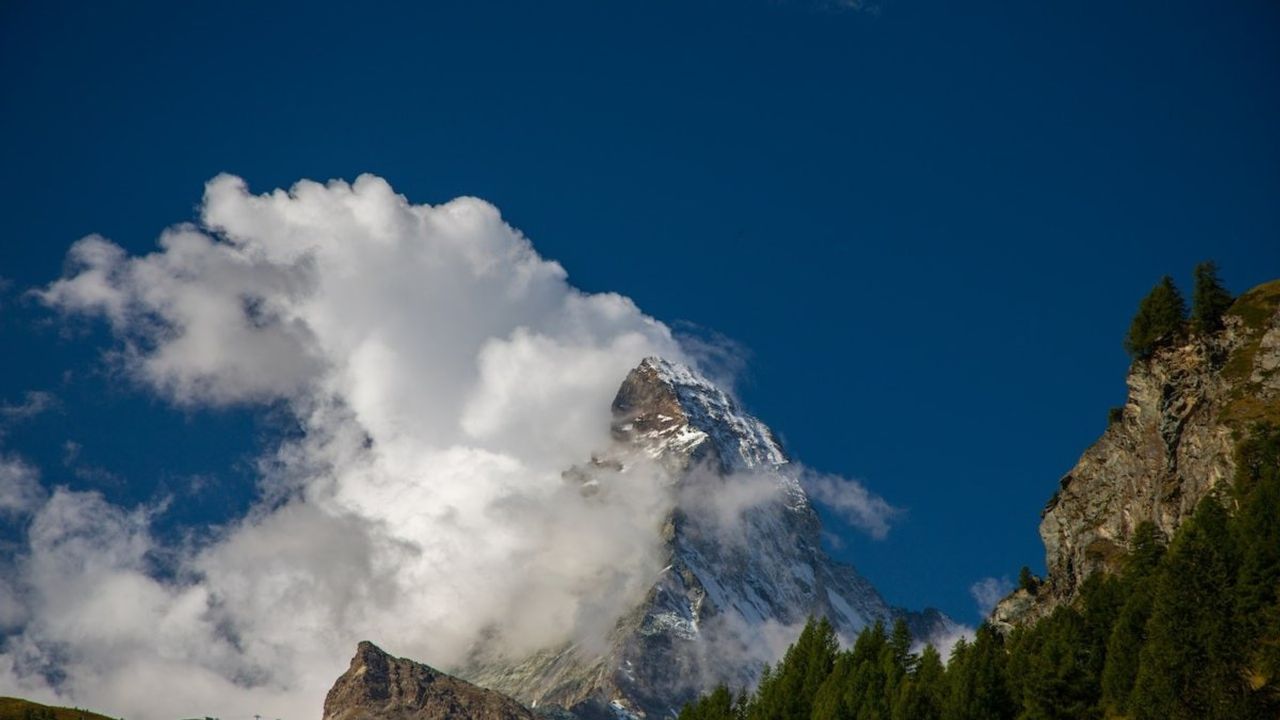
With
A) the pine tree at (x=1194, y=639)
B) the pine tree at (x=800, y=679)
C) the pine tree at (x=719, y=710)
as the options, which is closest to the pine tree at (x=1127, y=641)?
the pine tree at (x=1194, y=639)

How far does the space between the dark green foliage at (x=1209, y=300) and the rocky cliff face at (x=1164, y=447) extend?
1314 millimetres

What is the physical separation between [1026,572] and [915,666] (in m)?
24.4

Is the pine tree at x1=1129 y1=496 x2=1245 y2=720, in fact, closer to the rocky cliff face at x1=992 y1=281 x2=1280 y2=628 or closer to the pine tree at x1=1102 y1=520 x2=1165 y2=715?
the pine tree at x1=1102 y1=520 x2=1165 y2=715

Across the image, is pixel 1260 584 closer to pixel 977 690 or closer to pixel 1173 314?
pixel 977 690

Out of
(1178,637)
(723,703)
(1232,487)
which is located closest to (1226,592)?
(1178,637)

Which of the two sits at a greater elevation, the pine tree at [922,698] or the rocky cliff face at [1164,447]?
the rocky cliff face at [1164,447]

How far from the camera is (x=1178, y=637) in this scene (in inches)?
4904

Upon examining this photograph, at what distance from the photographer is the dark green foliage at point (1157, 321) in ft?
555

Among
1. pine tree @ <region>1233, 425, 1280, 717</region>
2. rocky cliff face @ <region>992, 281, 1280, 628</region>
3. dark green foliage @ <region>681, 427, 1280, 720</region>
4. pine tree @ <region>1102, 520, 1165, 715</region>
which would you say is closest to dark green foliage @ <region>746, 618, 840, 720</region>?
dark green foliage @ <region>681, 427, 1280, 720</region>

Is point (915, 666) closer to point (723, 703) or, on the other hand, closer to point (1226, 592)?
point (723, 703)

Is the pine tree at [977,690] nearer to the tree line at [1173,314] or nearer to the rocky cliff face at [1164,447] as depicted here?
the rocky cliff face at [1164,447]

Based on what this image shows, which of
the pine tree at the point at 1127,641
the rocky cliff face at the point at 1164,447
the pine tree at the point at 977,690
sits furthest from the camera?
the rocky cliff face at the point at 1164,447

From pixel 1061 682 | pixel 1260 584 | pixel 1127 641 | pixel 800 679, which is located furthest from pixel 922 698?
pixel 1260 584

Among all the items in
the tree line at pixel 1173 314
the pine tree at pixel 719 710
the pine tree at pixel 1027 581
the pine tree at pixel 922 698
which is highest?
the tree line at pixel 1173 314
